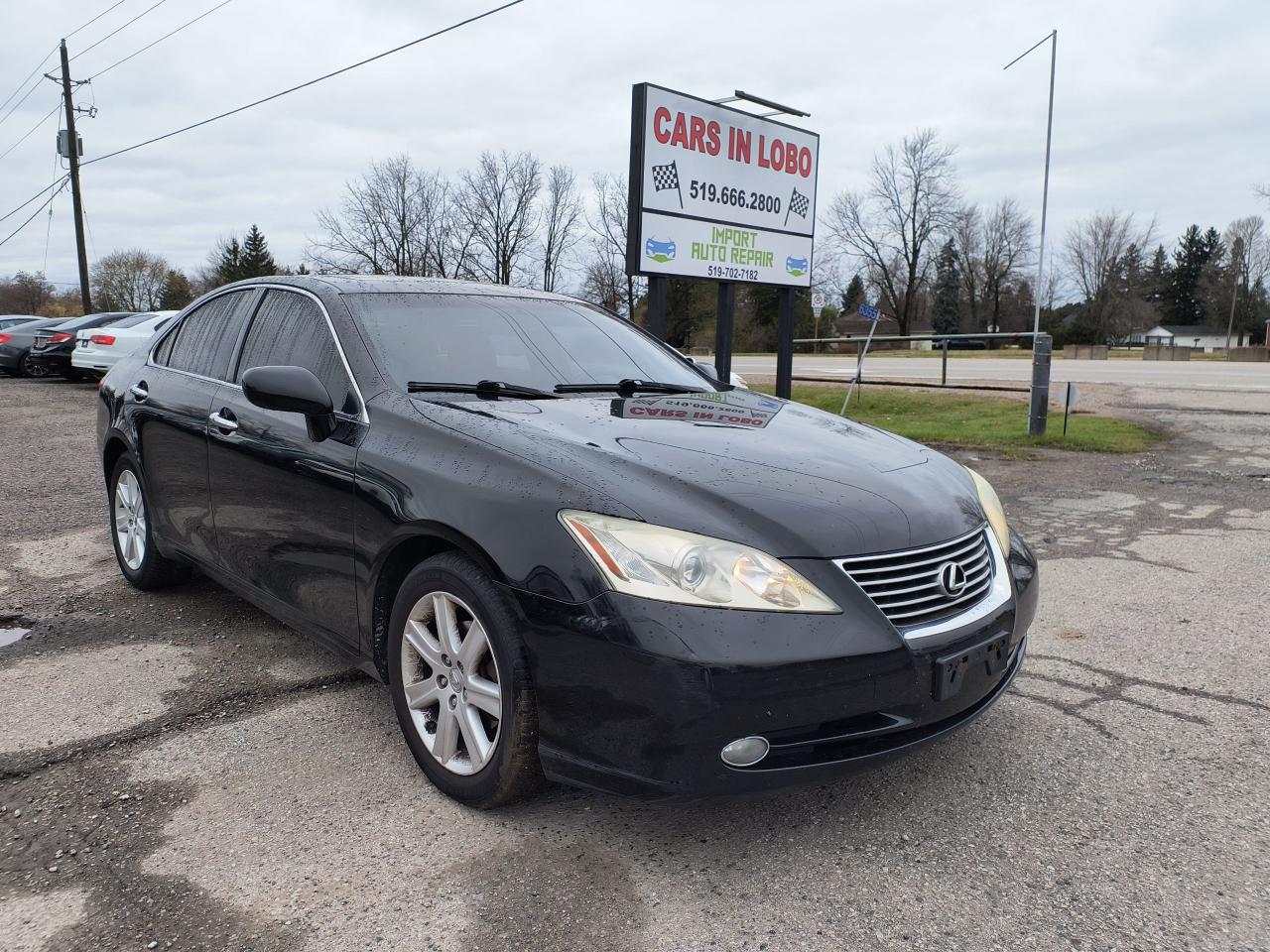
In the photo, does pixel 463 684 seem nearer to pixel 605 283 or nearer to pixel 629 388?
pixel 629 388

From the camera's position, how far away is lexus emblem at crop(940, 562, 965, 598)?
2.52 m

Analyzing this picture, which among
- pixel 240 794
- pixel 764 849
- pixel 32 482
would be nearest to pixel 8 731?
pixel 240 794

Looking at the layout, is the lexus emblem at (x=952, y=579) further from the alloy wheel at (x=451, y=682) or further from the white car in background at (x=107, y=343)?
the white car in background at (x=107, y=343)

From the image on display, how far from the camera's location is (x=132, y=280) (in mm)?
81125

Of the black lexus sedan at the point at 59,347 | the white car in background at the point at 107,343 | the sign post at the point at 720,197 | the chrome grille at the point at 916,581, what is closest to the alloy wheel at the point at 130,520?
the chrome grille at the point at 916,581

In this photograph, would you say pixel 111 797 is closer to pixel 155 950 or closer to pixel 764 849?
pixel 155 950

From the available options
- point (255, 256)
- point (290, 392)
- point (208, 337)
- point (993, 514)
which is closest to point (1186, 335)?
point (255, 256)

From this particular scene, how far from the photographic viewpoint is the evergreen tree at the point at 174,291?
82.1 m

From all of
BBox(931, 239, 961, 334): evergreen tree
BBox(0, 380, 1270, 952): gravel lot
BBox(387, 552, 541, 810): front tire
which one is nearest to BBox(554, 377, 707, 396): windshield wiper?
BBox(387, 552, 541, 810): front tire

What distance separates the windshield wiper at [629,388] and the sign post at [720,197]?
211 inches

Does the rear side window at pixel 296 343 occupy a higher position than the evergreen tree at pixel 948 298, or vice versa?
the evergreen tree at pixel 948 298

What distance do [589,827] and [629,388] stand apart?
1.67 m

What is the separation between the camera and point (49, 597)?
4.75m

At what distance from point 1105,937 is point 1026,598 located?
1047 mm
